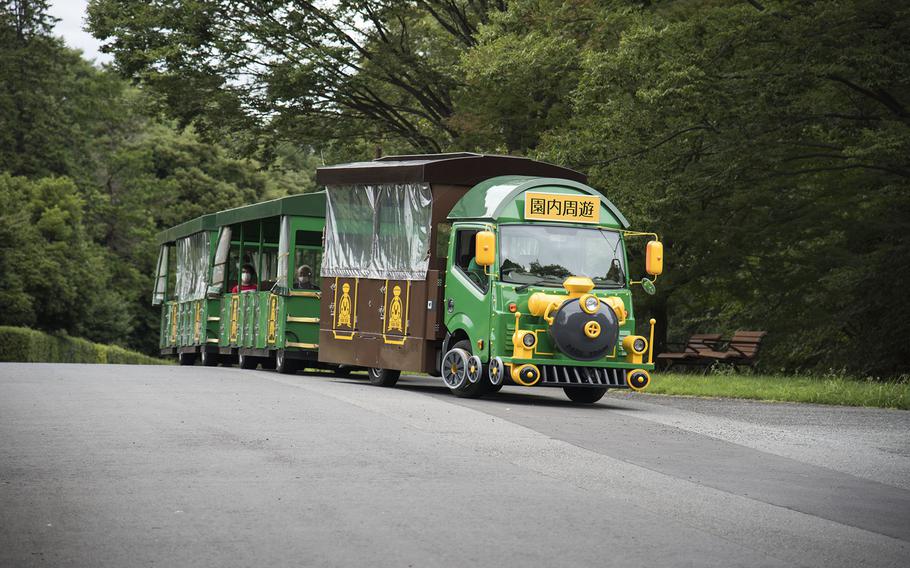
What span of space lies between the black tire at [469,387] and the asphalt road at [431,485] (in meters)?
1.48

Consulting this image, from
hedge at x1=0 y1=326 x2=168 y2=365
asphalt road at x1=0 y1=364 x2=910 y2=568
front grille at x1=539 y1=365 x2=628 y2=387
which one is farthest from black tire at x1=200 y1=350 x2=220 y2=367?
hedge at x1=0 y1=326 x2=168 y2=365

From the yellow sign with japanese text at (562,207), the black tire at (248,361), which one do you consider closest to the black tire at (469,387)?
the yellow sign with japanese text at (562,207)

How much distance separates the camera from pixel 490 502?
367 inches

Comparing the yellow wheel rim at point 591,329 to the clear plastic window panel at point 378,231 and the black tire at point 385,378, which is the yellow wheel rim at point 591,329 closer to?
the clear plastic window panel at point 378,231

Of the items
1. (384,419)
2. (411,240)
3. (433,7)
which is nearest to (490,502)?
(384,419)

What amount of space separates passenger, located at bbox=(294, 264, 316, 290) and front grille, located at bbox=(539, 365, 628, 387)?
8.63 m

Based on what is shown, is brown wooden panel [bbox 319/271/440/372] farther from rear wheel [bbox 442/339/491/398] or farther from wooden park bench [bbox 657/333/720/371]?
wooden park bench [bbox 657/333/720/371]

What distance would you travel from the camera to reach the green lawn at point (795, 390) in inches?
786

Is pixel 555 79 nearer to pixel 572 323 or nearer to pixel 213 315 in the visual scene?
pixel 213 315

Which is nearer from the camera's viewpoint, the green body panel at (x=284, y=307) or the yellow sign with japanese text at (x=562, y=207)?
the yellow sign with japanese text at (x=562, y=207)

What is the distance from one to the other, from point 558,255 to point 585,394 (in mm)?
2307

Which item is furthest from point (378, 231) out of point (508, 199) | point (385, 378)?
point (508, 199)

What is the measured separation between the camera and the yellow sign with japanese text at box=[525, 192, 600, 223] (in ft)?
63.3

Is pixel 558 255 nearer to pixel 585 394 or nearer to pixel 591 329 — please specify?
pixel 591 329
